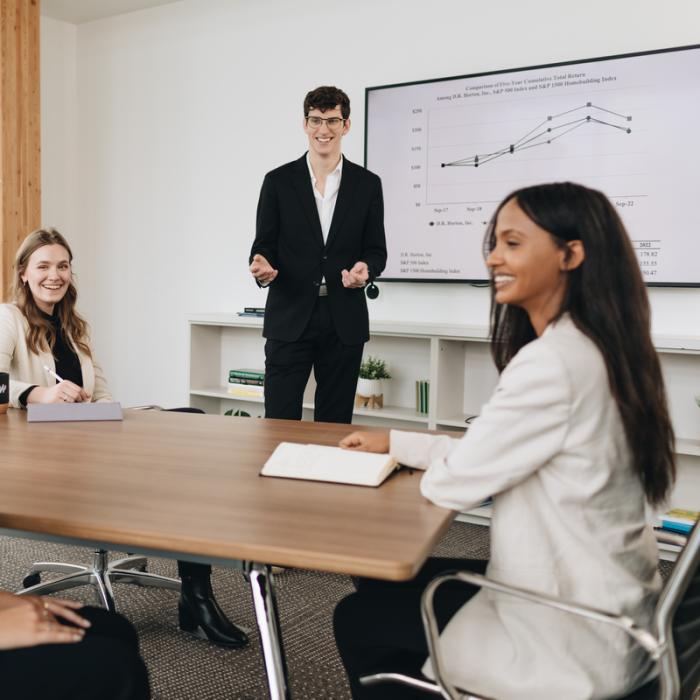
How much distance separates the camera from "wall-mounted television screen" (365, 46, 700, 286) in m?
3.49

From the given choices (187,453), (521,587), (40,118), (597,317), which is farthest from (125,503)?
(40,118)

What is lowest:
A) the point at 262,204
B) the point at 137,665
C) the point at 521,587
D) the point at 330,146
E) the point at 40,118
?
the point at 137,665

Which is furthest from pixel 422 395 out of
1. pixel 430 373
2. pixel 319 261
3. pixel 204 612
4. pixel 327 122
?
pixel 204 612

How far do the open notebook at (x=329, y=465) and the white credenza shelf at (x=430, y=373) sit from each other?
207cm

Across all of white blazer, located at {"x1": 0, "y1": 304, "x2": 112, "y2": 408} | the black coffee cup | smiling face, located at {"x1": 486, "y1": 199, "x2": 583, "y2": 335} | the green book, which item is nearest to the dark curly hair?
white blazer, located at {"x1": 0, "y1": 304, "x2": 112, "y2": 408}

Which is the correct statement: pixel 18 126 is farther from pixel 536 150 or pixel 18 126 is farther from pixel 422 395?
pixel 536 150

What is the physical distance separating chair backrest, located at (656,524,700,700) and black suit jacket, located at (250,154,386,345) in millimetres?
2075

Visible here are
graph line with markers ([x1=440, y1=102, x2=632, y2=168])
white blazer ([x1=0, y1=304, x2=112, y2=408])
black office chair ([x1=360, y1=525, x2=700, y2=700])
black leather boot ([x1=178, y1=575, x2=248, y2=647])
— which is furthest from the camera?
graph line with markers ([x1=440, y1=102, x2=632, y2=168])

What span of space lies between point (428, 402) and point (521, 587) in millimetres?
2877

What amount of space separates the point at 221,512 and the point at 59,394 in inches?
50.2

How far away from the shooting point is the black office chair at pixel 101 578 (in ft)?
8.57

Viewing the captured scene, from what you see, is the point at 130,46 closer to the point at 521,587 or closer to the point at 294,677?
the point at 294,677

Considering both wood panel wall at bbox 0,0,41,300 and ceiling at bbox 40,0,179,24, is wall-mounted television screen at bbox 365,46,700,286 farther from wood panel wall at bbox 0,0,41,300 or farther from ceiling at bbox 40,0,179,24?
wood panel wall at bbox 0,0,41,300

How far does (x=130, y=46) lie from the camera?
5.32 meters
